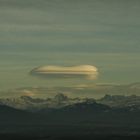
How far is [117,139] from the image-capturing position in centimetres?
19225

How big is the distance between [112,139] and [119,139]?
519cm

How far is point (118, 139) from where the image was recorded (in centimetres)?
19225

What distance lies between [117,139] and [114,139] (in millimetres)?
2461

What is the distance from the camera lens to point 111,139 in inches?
7721

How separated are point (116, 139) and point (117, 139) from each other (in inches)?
36.7

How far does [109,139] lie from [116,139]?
14.7 ft

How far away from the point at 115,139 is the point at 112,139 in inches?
97.2

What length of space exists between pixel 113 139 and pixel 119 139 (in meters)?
4.37

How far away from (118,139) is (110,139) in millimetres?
4779

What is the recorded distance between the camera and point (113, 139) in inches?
7692

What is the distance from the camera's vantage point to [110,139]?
643 feet

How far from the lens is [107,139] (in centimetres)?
19612

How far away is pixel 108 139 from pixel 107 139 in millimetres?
564

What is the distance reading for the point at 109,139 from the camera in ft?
646
